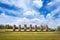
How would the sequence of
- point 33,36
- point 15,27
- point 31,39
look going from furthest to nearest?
point 15,27, point 33,36, point 31,39

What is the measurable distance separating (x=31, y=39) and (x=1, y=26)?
1214mm

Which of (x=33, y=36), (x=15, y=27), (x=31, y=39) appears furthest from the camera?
(x=15, y=27)

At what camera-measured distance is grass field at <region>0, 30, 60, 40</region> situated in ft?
13.4

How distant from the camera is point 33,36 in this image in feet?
14.1

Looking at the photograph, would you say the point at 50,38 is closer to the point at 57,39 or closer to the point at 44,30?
the point at 57,39

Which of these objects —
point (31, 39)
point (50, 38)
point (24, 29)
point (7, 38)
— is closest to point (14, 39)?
point (7, 38)

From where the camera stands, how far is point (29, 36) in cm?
430

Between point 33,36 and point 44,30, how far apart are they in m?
0.54

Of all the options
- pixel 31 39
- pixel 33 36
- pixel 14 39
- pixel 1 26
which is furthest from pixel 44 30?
pixel 1 26

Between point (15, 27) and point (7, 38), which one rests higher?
point (15, 27)

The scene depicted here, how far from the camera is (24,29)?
467 cm

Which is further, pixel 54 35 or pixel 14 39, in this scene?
pixel 54 35

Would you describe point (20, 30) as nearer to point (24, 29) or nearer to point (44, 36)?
point (24, 29)

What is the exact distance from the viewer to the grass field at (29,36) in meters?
4.08
